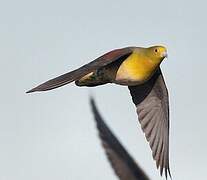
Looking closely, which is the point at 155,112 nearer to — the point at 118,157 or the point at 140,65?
the point at 140,65

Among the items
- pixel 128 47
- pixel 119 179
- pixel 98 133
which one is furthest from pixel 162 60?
pixel 119 179

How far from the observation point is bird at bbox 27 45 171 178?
12547 mm

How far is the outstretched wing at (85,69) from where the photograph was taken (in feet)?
35.7

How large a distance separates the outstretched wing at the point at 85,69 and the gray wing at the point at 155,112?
6.51ft

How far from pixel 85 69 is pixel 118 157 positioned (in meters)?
5.65

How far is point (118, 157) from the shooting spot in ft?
22.0

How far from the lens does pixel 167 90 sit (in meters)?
15.8

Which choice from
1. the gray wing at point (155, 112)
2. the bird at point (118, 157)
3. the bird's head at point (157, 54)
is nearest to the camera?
the bird at point (118, 157)

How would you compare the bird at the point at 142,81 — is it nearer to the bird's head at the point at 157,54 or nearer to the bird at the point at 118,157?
the bird's head at the point at 157,54

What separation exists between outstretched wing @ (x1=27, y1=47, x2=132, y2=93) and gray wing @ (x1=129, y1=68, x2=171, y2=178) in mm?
1986

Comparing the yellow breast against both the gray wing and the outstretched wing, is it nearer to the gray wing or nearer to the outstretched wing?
the outstretched wing

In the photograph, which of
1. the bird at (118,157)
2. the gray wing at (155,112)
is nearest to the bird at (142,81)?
the gray wing at (155,112)

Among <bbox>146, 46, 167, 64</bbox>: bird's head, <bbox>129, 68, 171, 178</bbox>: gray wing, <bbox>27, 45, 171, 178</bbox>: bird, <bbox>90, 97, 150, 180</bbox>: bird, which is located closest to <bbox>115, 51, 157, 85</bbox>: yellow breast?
<bbox>27, 45, 171, 178</bbox>: bird

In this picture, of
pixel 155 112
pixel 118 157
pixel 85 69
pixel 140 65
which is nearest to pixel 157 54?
pixel 140 65
